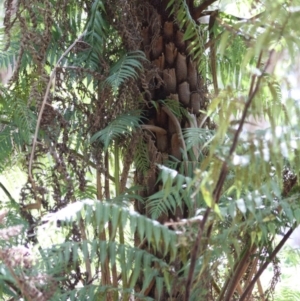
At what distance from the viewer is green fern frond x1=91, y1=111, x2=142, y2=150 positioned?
117 centimetres

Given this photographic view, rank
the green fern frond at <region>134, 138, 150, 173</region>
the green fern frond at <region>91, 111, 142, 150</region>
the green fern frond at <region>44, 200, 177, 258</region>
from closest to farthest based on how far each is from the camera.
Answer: the green fern frond at <region>44, 200, 177, 258</region> → the green fern frond at <region>91, 111, 142, 150</region> → the green fern frond at <region>134, 138, 150, 173</region>

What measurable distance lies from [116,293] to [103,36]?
569 millimetres

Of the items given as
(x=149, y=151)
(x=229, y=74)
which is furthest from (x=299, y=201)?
(x=229, y=74)

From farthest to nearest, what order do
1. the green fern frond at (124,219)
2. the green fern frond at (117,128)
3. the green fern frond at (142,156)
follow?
the green fern frond at (142,156) → the green fern frond at (117,128) → the green fern frond at (124,219)

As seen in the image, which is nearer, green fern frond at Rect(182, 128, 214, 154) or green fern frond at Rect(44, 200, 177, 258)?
green fern frond at Rect(44, 200, 177, 258)

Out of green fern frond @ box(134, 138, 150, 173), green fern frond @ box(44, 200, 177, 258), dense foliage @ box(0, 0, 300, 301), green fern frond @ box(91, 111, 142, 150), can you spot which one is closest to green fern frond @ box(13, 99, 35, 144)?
dense foliage @ box(0, 0, 300, 301)

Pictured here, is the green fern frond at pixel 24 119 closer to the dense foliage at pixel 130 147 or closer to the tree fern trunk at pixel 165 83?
the dense foliage at pixel 130 147

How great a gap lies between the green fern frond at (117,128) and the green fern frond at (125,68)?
3.1 inches

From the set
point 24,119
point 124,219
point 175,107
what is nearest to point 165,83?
point 175,107

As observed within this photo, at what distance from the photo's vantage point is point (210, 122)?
143cm

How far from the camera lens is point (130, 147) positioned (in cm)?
125

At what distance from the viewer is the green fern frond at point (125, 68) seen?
1.18 metres

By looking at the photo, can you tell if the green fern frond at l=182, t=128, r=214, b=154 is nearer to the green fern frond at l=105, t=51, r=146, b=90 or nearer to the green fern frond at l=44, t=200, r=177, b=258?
the green fern frond at l=105, t=51, r=146, b=90

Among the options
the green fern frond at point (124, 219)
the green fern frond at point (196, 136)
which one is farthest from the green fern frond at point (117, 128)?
the green fern frond at point (124, 219)
